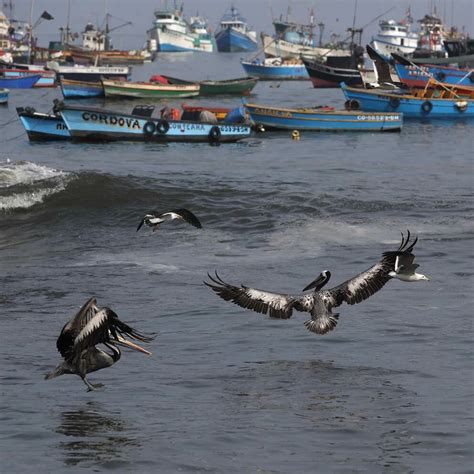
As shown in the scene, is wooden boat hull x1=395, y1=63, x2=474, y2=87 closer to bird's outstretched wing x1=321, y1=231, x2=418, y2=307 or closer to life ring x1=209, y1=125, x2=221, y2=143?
life ring x1=209, y1=125, x2=221, y2=143

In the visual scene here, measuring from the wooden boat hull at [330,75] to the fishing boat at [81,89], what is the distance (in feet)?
74.4

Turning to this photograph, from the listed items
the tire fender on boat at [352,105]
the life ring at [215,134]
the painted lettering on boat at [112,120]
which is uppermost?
the tire fender on boat at [352,105]

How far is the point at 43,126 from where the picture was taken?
46062mm

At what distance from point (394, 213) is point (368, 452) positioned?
56.6 ft

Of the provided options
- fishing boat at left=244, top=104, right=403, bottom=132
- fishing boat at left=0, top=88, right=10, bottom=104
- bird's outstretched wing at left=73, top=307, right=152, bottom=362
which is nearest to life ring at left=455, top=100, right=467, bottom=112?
fishing boat at left=244, top=104, right=403, bottom=132

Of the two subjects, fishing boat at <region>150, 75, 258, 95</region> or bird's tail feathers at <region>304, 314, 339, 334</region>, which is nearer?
bird's tail feathers at <region>304, 314, 339, 334</region>

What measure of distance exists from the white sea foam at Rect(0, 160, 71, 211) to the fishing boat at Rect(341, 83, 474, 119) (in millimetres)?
26262

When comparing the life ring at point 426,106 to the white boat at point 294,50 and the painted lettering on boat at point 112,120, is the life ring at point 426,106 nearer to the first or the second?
the painted lettering on boat at point 112,120

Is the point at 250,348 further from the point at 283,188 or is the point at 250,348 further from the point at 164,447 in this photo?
the point at 283,188

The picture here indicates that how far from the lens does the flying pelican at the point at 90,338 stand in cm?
1138

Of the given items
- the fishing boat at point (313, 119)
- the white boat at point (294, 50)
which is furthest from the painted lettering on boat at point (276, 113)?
the white boat at point (294, 50)

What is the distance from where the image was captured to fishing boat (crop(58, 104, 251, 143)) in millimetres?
44594

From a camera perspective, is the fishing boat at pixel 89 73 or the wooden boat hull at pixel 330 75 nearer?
the fishing boat at pixel 89 73

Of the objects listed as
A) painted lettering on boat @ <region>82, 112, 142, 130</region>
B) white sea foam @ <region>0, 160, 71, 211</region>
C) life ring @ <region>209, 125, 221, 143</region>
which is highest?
painted lettering on boat @ <region>82, 112, 142, 130</region>
